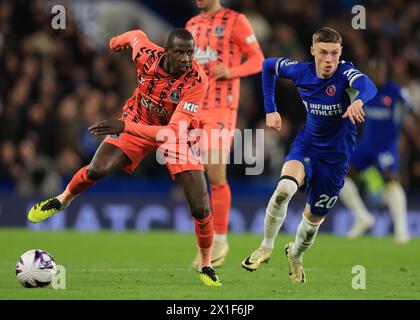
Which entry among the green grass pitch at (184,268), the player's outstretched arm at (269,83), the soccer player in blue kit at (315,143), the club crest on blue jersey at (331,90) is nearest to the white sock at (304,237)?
the soccer player in blue kit at (315,143)

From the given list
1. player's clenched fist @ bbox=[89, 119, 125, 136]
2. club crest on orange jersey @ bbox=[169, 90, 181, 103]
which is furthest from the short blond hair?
player's clenched fist @ bbox=[89, 119, 125, 136]

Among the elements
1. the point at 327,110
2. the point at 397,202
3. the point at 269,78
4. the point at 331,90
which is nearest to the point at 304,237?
the point at 327,110

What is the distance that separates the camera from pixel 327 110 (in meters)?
8.87

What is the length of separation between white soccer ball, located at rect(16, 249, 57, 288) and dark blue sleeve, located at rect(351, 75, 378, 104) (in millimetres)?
2929

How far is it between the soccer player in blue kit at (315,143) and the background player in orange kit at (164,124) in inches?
24.3

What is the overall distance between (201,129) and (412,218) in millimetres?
6914

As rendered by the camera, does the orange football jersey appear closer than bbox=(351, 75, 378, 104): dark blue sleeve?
No

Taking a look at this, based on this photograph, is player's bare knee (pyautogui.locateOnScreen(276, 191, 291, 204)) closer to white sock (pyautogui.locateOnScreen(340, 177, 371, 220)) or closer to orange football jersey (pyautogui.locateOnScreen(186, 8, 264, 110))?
orange football jersey (pyautogui.locateOnScreen(186, 8, 264, 110))

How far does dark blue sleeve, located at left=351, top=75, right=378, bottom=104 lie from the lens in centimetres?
813

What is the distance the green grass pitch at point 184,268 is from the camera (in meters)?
8.06

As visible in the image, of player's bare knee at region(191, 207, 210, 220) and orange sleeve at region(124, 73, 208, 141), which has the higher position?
orange sleeve at region(124, 73, 208, 141)

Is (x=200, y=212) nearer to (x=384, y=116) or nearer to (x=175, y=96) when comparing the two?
(x=175, y=96)
